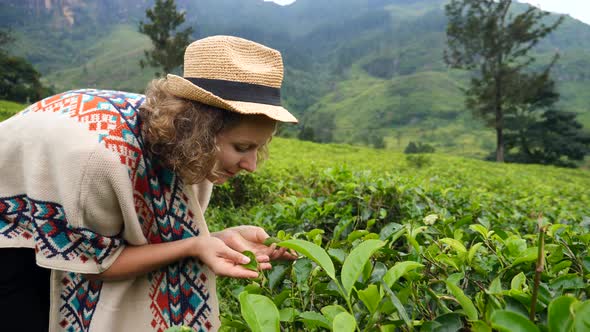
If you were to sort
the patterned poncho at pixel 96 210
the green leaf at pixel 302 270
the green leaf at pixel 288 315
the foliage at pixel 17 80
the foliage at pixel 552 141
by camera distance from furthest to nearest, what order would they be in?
the foliage at pixel 17 80
the foliage at pixel 552 141
the patterned poncho at pixel 96 210
the green leaf at pixel 302 270
the green leaf at pixel 288 315

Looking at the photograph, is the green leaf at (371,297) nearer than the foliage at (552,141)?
Yes

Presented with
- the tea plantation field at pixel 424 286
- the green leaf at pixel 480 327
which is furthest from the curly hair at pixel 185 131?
the green leaf at pixel 480 327

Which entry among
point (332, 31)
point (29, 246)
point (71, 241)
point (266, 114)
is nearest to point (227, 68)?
point (266, 114)

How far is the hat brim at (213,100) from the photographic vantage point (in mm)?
1278

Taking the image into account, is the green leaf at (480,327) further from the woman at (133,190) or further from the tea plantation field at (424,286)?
the woman at (133,190)

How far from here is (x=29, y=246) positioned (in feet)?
4.45

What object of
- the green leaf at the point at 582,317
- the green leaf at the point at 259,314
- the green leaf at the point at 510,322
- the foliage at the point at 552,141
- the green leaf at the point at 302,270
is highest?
the green leaf at the point at 582,317

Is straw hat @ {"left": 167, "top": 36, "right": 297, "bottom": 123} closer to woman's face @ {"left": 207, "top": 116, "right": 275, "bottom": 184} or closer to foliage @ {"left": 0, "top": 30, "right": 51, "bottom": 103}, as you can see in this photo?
woman's face @ {"left": 207, "top": 116, "right": 275, "bottom": 184}

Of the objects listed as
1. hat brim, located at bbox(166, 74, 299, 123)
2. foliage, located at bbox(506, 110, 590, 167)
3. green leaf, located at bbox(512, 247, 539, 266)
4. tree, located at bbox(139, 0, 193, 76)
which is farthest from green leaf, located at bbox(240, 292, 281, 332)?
foliage, located at bbox(506, 110, 590, 167)

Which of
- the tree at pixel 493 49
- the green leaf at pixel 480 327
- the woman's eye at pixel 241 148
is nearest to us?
the green leaf at pixel 480 327

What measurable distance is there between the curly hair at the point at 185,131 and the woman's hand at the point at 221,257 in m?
0.25

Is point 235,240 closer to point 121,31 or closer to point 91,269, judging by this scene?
point 91,269

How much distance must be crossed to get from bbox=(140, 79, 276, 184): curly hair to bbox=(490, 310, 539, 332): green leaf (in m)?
1.00

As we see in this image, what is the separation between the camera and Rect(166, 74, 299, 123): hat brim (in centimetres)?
128
